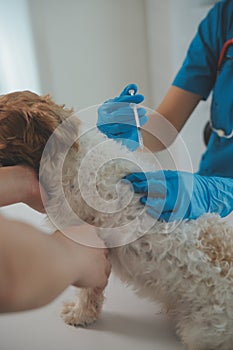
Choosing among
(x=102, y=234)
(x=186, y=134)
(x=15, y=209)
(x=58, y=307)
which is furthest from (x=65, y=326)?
(x=186, y=134)

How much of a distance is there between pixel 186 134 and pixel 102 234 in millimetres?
1299

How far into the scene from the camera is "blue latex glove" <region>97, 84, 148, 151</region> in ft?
2.31

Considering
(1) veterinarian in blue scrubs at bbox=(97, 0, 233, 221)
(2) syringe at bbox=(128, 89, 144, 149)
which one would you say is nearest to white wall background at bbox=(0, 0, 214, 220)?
(1) veterinarian in blue scrubs at bbox=(97, 0, 233, 221)

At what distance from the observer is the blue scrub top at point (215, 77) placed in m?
1.15

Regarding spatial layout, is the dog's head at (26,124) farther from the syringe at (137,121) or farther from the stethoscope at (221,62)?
the stethoscope at (221,62)

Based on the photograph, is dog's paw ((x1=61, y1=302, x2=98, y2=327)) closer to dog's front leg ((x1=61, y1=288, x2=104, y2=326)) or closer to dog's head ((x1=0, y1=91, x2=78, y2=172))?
dog's front leg ((x1=61, y1=288, x2=104, y2=326))

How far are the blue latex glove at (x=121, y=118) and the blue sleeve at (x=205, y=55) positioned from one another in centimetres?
52

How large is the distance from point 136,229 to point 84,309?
18 centimetres

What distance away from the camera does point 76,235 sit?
0.60 m

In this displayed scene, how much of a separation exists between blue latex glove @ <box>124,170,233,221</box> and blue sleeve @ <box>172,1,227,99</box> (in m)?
0.55

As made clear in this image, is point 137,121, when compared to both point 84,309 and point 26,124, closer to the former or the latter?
point 26,124

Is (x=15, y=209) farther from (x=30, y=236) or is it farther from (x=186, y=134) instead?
(x=186, y=134)

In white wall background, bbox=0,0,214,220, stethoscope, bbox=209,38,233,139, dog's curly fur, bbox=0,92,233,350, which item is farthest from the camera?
white wall background, bbox=0,0,214,220

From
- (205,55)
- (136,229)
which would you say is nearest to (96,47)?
(205,55)
